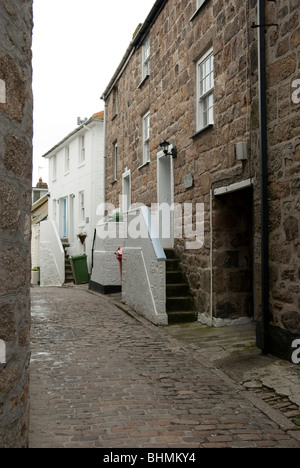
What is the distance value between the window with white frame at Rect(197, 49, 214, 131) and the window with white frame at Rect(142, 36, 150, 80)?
13.0 feet

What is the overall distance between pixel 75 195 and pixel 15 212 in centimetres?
2000

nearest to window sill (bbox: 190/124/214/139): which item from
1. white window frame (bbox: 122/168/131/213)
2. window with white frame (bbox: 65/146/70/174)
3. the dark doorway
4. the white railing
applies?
the dark doorway

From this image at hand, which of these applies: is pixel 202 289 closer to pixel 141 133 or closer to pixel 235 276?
pixel 235 276

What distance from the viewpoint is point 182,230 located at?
33.9ft

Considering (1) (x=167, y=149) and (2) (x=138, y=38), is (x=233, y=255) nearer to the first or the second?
(1) (x=167, y=149)

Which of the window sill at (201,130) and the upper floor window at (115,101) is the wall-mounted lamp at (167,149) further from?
the upper floor window at (115,101)

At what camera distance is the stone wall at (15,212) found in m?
2.72

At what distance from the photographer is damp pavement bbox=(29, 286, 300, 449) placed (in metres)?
3.96

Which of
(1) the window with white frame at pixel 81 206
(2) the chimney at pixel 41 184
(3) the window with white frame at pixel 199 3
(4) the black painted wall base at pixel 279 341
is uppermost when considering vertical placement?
(3) the window with white frame at pixel 199 3

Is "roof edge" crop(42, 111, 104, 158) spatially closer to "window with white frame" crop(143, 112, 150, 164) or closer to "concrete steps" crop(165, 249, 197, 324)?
"window with white frame" crop(143, 112, 150, 164)

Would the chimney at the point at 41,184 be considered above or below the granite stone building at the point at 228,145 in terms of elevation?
above

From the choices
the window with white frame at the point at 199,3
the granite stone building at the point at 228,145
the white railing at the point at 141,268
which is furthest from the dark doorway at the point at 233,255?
the window with white frame at the point at 199,3

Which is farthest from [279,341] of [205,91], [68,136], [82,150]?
[68,136]
